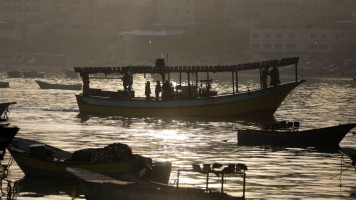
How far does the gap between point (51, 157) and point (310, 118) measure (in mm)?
35520

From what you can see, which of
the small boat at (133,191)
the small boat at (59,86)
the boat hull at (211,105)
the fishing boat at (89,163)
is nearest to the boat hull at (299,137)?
the boat hull at (211,105)

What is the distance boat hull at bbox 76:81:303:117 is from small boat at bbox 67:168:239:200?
96.5 feet

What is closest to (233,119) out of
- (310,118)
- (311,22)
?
(310,118)

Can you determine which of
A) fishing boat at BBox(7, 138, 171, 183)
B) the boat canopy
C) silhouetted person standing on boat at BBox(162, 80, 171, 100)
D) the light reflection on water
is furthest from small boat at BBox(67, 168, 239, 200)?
the boat canopy

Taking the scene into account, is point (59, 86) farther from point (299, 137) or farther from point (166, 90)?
point (299, 137)

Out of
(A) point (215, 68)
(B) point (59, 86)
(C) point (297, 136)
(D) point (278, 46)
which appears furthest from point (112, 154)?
(D) point (278, 46)

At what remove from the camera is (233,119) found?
56312 millimetres

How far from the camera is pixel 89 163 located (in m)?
28.5

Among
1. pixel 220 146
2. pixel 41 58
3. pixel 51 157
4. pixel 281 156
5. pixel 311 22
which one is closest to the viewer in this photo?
pixel 51 157

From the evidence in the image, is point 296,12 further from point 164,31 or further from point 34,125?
point 34,125

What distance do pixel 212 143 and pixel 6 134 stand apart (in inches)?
677

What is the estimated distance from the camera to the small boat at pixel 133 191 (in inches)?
982

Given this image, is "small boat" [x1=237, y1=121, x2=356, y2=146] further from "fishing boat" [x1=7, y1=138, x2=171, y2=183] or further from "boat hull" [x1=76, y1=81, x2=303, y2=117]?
"fishing boat" [x1=7, y1=138, x2=171, y2=183]

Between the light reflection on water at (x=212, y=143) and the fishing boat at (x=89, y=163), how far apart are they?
107cm
